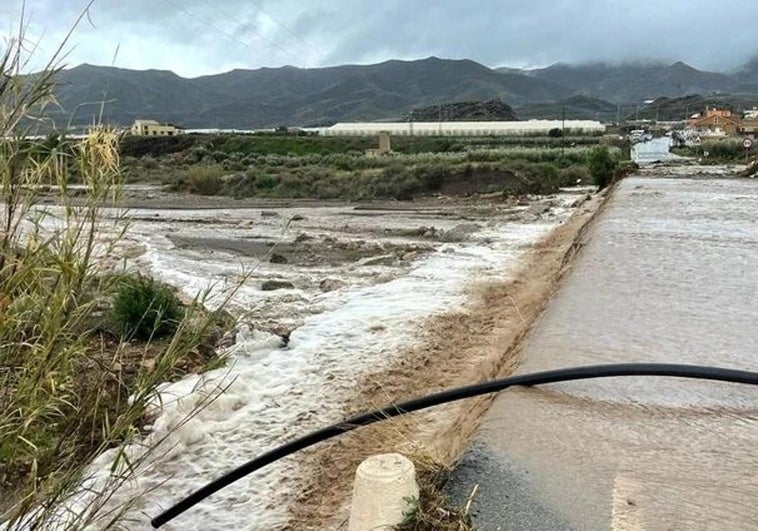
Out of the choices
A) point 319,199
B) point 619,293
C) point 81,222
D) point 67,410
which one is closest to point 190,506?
point 67,410

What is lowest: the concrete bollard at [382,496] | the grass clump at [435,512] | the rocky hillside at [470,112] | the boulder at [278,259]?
the boulder at [278,259]

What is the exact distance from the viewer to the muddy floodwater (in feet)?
12.6

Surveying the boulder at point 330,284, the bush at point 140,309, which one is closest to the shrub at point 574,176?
the boulder at point 330,284

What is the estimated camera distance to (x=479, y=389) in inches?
193

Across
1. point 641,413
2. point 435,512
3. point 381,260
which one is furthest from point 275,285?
point 435,512

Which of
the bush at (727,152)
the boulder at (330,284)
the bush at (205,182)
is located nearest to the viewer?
the boulder at (330,284)

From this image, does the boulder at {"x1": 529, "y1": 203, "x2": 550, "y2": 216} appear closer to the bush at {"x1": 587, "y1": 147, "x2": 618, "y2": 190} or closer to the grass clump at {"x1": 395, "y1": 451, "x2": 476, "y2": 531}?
the bush at {"x1": 587, "y1": 147, "x2": 618, "y2": 190}

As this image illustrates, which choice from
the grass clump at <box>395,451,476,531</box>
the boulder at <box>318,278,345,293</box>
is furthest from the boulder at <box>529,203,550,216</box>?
the grass clump at <box>395,451,476,531</box>

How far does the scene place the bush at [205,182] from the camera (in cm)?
4344

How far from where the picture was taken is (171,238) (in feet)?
72.9

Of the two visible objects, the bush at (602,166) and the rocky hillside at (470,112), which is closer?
the bush at (602,166)

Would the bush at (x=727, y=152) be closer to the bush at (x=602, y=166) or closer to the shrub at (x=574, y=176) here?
the shrub at (x=574, y=176)

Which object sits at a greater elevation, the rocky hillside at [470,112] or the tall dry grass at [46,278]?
the rocky hillside at [470,112]

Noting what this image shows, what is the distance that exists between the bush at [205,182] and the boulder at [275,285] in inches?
1225
